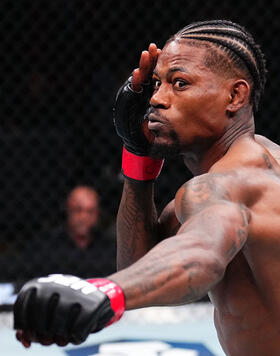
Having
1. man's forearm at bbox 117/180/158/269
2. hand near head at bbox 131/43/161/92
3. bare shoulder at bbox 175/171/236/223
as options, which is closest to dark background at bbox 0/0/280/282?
man's forearm at bbox 117/180/158/269

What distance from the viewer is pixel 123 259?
1.63m

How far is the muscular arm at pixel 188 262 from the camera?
0.93 meters

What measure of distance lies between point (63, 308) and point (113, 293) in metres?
0.08

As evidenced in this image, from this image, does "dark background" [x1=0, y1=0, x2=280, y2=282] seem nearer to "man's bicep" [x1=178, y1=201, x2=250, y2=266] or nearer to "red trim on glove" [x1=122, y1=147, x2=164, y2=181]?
"red trim on glove" [x1=122, y1=147, x2=164, y2=181]

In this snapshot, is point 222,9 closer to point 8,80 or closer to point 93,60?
point 93,60

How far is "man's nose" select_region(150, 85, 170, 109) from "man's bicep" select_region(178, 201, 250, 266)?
316mm

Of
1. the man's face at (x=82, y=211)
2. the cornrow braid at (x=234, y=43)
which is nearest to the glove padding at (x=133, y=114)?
the cornrow braid at (x=234, y=43)

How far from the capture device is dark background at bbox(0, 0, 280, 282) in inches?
126

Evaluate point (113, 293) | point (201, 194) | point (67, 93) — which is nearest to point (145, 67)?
point (201, 194)

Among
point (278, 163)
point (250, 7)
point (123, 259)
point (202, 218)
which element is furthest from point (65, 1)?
point (202, 218)

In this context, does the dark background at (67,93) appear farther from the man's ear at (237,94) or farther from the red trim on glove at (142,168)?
the man's ear at (237,94)

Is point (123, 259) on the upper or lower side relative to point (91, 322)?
lower

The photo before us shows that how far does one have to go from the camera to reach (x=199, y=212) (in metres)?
1.05

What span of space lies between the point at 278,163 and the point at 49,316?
25.4 inches
